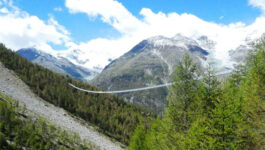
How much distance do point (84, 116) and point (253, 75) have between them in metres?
67.3

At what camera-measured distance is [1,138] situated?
21.1 meters

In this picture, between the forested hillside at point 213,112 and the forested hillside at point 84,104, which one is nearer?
the forested hillside at point 213,112

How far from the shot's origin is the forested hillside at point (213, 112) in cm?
1612

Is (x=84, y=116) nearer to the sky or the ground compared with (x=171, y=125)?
nearer to the ground

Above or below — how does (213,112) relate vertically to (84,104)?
above

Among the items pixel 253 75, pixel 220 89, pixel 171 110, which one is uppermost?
pixel 253 75

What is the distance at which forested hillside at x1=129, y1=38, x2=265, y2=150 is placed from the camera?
16125 mm

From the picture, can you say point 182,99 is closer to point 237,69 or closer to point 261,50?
point 261,50

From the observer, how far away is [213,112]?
58.4 feet

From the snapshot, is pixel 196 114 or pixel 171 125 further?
pixel 171 125

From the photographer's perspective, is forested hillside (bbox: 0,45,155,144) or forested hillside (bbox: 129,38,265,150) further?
forested hillside (bbox: 0,45,155,144)

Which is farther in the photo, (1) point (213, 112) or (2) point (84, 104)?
(2) point (84, 104)

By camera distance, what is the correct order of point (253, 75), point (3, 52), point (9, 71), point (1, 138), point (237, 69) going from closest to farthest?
point (253, 75)
point (1, 138)
point (237, 69)
point (9, 71)
point (3, 52)

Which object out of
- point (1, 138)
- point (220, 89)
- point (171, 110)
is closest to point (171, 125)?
point (171, 110)
